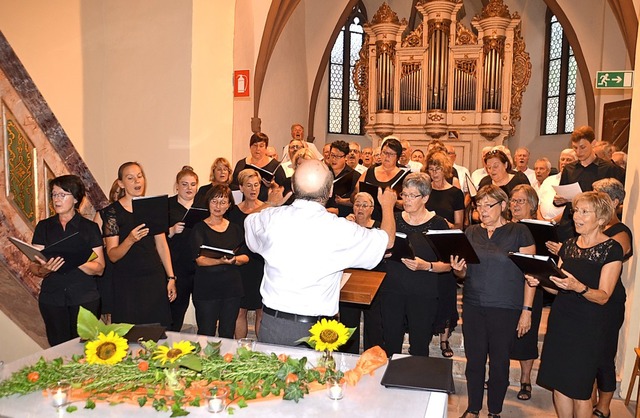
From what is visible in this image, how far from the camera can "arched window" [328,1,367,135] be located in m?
12.7

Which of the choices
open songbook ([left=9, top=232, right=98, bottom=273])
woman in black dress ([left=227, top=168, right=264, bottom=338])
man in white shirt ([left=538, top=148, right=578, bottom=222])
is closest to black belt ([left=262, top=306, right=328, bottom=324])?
open songbook ([left=9, top=232, right=98, bottom=273])

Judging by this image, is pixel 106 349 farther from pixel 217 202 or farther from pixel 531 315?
pixel 531 315

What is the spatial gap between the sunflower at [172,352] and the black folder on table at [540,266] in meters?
1.72

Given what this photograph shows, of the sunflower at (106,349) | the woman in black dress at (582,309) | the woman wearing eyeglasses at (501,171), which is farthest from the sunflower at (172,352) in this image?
the woman wearing eyeglasses at (501,171)

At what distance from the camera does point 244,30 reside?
20.7 ft

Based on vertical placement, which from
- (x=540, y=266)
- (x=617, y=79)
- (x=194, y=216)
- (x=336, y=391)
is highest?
(x=617, y=79)

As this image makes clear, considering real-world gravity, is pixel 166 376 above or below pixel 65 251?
below

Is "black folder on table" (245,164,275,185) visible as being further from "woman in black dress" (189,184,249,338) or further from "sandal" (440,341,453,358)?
"sandal" (440,341,453,358)

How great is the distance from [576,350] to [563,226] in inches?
66.4

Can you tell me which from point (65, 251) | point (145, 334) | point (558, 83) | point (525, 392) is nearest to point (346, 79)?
point (558, 83)

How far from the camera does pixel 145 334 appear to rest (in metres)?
2.58

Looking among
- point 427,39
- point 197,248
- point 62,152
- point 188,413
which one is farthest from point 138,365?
point 427,39

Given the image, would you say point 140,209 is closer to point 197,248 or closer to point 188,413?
point 197,248

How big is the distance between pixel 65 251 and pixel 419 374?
6.84ft
